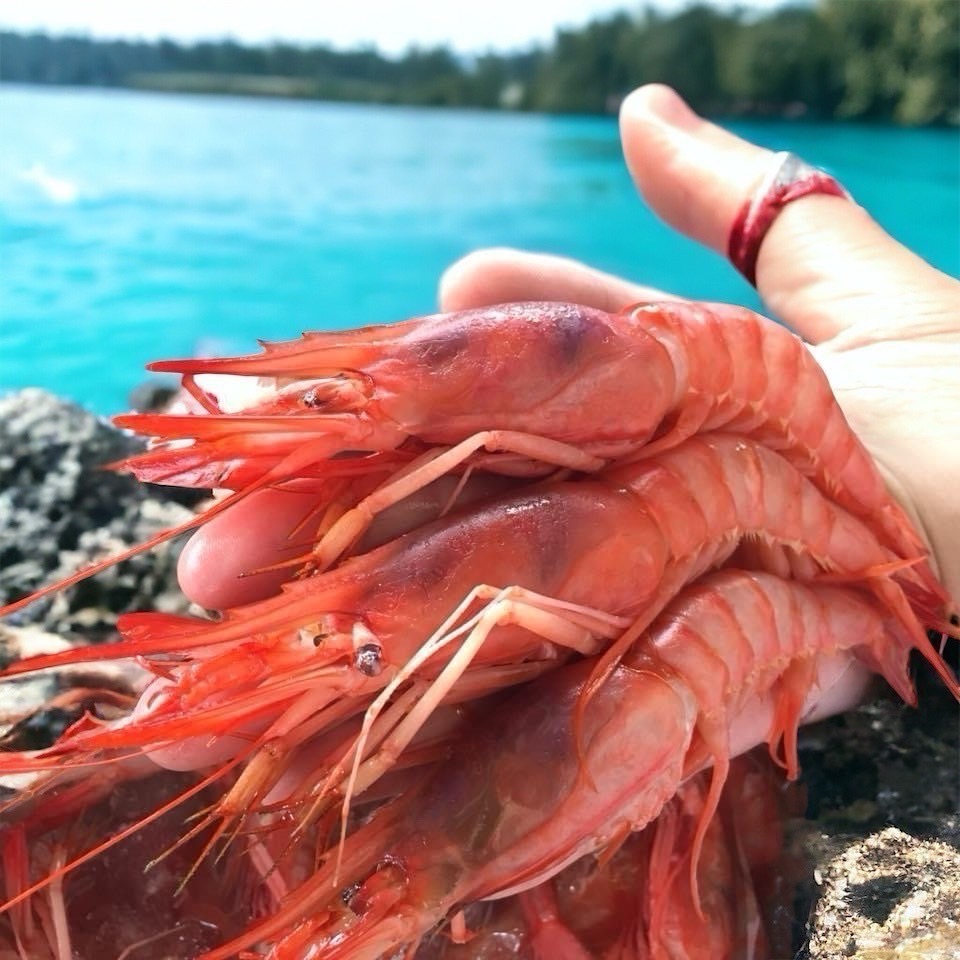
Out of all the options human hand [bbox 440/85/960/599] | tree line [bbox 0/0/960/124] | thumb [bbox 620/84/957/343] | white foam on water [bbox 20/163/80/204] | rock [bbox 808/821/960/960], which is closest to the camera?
rock [bbox 808/821/960/960]

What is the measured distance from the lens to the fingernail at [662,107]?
1.45m

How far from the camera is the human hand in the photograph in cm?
103

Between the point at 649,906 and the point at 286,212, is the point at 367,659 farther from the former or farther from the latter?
the point at 286,212

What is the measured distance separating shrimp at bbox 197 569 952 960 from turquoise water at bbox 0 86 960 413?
2.58 metres

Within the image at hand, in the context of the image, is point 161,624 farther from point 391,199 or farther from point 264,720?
point 391,199

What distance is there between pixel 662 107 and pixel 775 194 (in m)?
0.25

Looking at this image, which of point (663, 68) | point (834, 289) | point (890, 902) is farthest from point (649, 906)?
point (663, 68)

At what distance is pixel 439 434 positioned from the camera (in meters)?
0.69

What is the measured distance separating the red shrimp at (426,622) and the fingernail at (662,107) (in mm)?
796

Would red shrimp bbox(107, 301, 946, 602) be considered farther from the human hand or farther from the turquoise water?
the turquoise water

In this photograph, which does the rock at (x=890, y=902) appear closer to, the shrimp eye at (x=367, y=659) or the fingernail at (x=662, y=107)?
the shrimp eye at (x=367, y=659)

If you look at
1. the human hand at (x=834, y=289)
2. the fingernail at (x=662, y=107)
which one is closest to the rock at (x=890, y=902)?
the human hand at (x=834, y=289)

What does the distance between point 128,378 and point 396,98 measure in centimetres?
384

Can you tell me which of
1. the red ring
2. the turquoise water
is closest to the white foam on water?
the turquoise water
